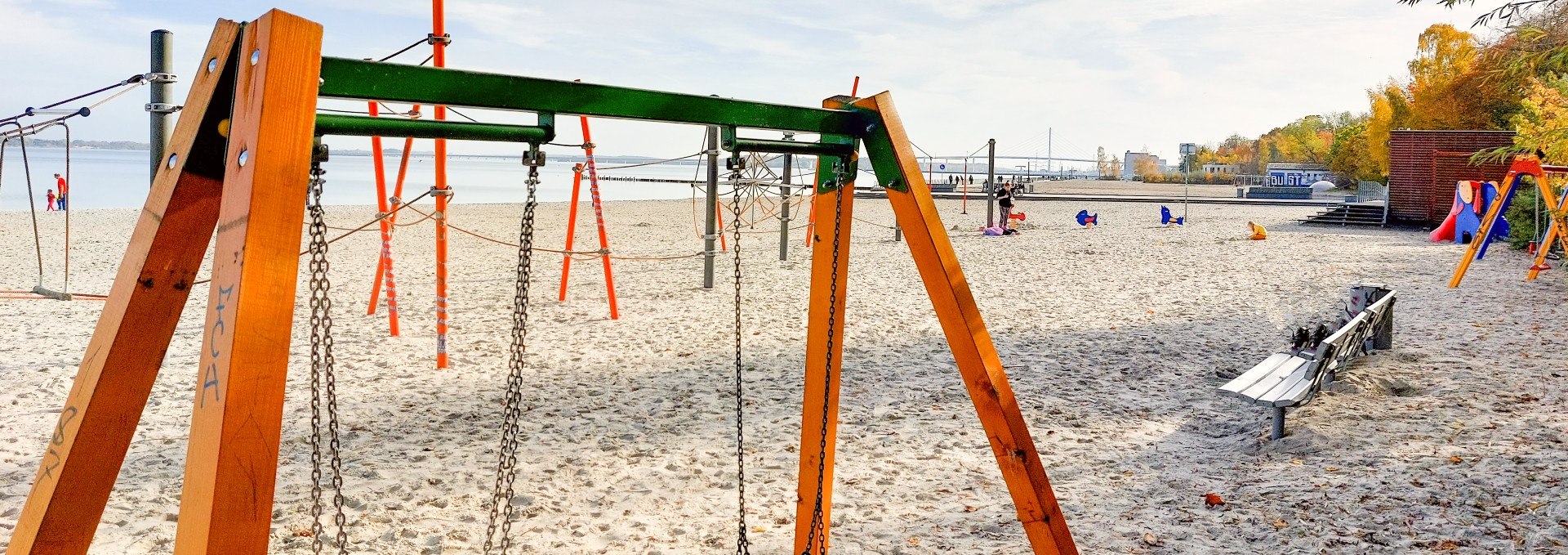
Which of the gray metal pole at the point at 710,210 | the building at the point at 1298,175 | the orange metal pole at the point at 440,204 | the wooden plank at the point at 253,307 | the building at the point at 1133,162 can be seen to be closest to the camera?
the wooden plank at the point at 253,307

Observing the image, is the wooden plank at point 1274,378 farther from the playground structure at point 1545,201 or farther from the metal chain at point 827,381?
the playground structure at point 1545,201

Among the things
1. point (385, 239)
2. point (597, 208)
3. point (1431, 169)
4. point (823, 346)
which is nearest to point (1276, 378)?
point (823, 346)

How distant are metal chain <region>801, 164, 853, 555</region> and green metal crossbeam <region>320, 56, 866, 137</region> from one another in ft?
0.76

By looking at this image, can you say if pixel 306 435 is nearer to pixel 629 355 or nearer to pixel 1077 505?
pixel 629 355

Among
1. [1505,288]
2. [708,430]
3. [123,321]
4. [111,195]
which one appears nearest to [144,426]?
[708,430]

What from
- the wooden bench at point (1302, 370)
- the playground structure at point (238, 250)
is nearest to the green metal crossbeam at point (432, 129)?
the playground structure at point (238, 250)

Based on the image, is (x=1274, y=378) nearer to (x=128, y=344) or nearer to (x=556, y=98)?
(x=556, y=98)

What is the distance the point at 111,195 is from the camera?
3703cm

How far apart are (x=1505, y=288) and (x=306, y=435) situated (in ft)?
36.4

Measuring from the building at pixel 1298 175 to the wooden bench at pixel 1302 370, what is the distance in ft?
191

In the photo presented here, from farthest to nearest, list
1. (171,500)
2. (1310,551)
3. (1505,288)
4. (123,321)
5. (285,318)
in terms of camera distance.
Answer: (1505,288) → (171,500) → (1310,551) → (123,321) → (285,318)

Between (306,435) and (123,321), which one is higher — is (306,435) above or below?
below

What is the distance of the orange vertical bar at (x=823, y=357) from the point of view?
9.67 ft

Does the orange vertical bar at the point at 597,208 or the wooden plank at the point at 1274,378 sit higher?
the orange vertical bar at the point at 597,208
